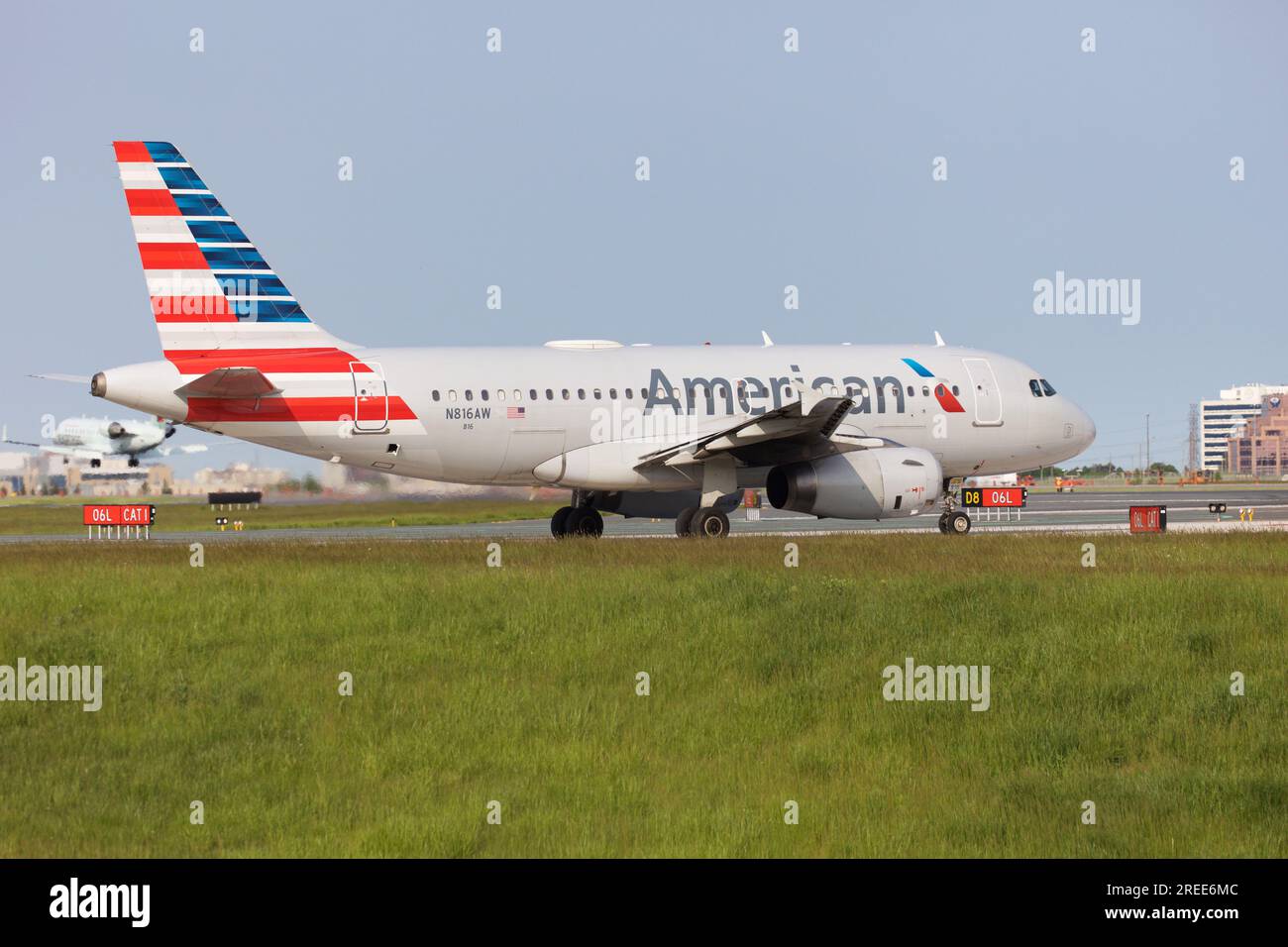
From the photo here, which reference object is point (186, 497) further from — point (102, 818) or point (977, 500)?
point (102, 818)

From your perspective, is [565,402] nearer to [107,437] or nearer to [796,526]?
[796,526]

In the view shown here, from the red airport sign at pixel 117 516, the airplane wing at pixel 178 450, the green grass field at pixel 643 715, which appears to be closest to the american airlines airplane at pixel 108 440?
the airplane wing at pixel 178 450

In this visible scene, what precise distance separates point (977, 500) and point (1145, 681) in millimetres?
36142

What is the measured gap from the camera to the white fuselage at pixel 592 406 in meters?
29.8

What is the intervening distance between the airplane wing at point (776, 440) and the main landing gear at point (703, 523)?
1.11 metres

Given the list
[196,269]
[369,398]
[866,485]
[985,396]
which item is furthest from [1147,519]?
[196,269]

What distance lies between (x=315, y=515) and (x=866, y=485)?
2257cm

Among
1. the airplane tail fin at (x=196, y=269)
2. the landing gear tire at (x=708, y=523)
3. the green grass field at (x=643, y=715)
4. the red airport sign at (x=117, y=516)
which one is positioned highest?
the airplane tail fin at (x=196, y=269)

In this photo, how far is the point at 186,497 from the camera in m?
73.5

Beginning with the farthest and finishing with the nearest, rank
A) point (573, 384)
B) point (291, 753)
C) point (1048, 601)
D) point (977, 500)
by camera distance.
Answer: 1. point (977, 500)
2. point (573, 384)
3. point (1048, 601)
4. point (291, 753)

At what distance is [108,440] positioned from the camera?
13162 cm

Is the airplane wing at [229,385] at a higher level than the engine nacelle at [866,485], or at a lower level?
higher

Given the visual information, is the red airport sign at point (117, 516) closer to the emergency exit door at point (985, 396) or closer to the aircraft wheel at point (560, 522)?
the aircraft wheel at point (560, 522)
